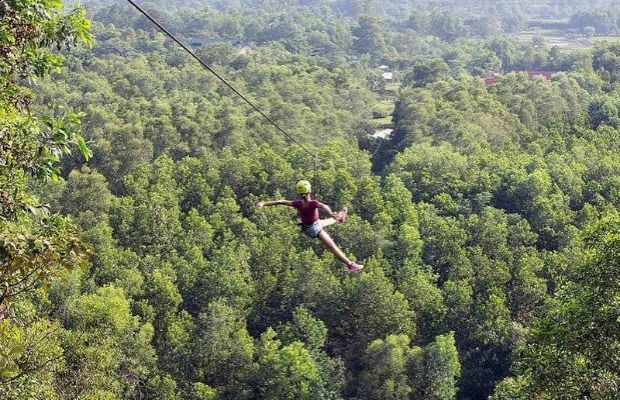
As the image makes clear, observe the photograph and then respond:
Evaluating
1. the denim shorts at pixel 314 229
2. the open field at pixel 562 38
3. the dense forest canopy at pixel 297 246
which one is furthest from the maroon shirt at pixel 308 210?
Result: the open field at pixel 562 38

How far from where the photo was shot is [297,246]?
34.0m

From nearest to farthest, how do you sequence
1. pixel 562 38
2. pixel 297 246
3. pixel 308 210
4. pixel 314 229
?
pixel 308 210
pixel 314 229
pixel 297 246
pixel 562 38

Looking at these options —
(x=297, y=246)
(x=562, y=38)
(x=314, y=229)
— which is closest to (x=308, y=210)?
(x=314, y=229)

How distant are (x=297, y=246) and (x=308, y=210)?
22469 millimetres

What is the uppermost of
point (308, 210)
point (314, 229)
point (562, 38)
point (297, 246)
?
point (308, 210)

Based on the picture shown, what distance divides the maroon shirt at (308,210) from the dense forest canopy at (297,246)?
378 centimetres

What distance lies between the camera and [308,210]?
1168 cm

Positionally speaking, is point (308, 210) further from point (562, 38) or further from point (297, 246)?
point (562, 38)

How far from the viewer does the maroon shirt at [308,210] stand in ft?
37.9

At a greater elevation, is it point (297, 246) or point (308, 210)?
point (308, 210)

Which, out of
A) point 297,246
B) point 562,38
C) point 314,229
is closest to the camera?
point 314,229

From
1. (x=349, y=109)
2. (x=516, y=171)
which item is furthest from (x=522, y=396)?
(x=349, y=109)

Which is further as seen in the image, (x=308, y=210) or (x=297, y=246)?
(x=297, y=246)


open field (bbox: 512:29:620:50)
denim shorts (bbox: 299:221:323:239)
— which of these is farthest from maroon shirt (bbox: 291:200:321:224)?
open field (bbox: 512:29:620:50)
